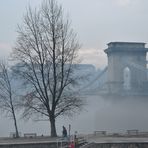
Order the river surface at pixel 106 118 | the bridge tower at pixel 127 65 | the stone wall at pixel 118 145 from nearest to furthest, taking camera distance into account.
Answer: the stone wall at pixel 118 145 → the river surface at pixel 106 118 → the bridge tower at pixel 127 65

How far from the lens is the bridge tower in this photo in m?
106

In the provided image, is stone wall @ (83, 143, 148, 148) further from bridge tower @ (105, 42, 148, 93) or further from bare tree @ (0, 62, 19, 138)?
bridge tower @ (105, 42, 148, 93)

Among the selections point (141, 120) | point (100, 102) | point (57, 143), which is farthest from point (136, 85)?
point (57, 143)

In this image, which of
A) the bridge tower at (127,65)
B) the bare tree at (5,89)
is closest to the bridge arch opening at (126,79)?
the bridge tower at (127,65)

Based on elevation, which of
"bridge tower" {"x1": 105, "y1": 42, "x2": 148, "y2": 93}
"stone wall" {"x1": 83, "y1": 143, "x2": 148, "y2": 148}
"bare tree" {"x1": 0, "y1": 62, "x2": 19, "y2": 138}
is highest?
"bridge tower" {"x1": 105, "y1": 42, "x2": 148, "y2": 93}

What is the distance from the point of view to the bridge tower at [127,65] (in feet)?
348

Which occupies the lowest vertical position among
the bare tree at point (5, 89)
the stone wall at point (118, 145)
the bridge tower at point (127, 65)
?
the stone wall at point (118, 145)

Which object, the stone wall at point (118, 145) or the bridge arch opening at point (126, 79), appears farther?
the bridge arch opening at point (126, 79)

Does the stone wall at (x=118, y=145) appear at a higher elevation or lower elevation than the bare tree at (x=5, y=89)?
lower

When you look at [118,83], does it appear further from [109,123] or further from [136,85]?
[109,123]

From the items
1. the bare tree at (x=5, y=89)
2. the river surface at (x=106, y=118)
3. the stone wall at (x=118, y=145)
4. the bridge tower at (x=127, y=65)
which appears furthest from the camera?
the bridge tower at (x=127, y=65)

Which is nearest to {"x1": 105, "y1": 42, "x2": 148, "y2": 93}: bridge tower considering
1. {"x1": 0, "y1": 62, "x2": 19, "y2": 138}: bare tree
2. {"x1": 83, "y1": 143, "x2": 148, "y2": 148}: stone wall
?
{"x1": 0, "y1": 62, "x2": 19, "y2": 138}: bare tree

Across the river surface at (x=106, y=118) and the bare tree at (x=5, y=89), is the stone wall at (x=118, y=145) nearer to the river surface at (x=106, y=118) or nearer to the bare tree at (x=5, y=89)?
the bare tree at (x=5, y=89)

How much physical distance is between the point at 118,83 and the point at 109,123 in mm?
37207
